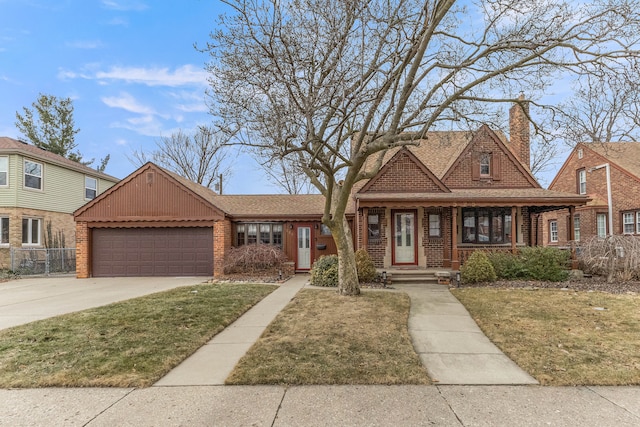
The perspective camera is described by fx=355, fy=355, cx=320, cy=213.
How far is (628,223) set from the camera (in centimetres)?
1941

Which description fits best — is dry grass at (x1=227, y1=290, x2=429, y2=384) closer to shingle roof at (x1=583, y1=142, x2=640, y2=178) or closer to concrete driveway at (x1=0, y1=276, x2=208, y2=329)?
concrete driveway at (x1=0, y1=276, x2=208, y2=329)

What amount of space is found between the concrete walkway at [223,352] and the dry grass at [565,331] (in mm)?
3976

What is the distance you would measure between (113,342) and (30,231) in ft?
54.5

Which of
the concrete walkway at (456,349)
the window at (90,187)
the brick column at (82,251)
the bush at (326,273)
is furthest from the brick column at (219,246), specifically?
the window at (90,187)

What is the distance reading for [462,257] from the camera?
41.7ft

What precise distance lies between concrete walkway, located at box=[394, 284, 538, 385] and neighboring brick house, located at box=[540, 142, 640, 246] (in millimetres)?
13463

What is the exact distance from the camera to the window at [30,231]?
57.3 ft

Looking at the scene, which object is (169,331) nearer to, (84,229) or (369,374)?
(369,374)

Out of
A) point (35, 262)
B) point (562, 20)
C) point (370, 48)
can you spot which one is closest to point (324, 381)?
point (370, 48)

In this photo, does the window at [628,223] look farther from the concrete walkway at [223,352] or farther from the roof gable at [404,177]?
the concrete walkway at [223,352]

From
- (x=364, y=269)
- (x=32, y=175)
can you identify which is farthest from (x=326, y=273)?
(x=32, y=175)

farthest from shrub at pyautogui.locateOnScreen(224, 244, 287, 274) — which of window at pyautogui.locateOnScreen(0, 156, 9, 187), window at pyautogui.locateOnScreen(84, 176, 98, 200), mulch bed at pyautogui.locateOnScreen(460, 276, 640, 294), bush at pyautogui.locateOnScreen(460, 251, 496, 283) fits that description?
window at pyautogui.locateOnScreen(84, 176, 98, 200)

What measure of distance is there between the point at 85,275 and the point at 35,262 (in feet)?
14.1

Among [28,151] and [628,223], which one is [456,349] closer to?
[628,223]
